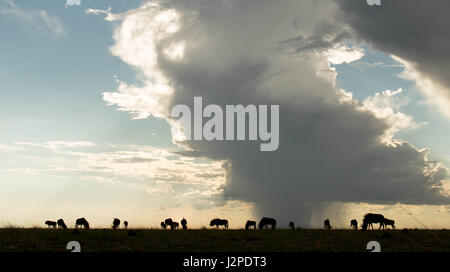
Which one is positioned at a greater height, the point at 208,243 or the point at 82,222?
the point at 82,222

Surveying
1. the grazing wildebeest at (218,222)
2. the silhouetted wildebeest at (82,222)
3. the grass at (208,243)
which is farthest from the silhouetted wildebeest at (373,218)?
the silhouetted wildebeest at (82,222)

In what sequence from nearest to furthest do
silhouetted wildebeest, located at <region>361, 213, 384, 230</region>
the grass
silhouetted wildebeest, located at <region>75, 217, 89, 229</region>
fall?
1. the grass
2. silhouetted wildebeest, located at <region>361, 213, 384, 230</region>
3. silhouetted wildebeest, located at <region>75, 217, 89, 229</region>

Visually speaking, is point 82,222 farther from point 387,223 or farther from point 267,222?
point 387,223

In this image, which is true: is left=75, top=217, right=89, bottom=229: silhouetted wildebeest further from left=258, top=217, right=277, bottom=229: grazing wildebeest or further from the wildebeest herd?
left=258, top=217, right=277, bottom=229: grazing wildebeest

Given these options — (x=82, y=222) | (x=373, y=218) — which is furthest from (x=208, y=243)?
(x=82, y=222)

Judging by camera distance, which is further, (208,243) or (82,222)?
(82,222)

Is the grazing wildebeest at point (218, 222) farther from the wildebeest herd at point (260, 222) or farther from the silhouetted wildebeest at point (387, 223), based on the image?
the silhouetted wildebeest at point (387, 223)

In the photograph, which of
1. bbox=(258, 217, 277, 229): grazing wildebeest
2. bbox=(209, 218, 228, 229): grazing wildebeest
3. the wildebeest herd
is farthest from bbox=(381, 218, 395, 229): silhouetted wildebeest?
bbox=(209, 218, 228, 229): grazing wildebeest

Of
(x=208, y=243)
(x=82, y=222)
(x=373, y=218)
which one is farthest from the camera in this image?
(x=82, y=222)

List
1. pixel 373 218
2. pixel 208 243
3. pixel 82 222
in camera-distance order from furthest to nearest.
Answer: pixel 82 222 → pixel 373 218 → pixel 208 243

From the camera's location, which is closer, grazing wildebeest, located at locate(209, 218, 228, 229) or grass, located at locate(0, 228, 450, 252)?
grass, located at locate(0, 228, 450, 252)

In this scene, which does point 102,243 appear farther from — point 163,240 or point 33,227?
point 33,227
